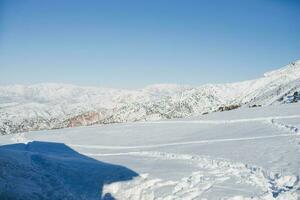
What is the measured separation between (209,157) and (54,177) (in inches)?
303

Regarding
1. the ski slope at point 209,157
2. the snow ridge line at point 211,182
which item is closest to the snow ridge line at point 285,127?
the ski slope at point 209,157

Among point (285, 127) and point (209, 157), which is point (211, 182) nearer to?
point (209, 157)

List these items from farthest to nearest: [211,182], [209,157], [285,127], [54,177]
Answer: [285,127]
[209,157]
[54,177]
[211,182]

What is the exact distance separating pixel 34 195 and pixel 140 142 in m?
13.8

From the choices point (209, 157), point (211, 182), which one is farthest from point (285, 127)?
point (211, 182)

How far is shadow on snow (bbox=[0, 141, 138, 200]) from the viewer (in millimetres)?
16609

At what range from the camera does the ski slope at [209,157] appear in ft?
48.1

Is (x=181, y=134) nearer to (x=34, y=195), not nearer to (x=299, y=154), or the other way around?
(x=299, y=154)

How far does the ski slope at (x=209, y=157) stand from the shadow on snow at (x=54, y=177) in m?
0.48

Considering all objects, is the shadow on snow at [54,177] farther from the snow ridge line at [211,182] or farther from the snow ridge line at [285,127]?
the snow ridge line at [285,127]

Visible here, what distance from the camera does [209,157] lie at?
20.0m

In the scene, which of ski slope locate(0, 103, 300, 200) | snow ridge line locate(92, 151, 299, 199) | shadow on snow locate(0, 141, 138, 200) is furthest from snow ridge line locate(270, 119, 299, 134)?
shadow on snow locate(0, 141, 138, 200)

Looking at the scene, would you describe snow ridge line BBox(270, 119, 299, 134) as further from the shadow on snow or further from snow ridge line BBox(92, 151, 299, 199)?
the shadow on snow

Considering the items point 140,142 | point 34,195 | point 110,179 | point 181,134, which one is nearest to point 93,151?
point 140,142
